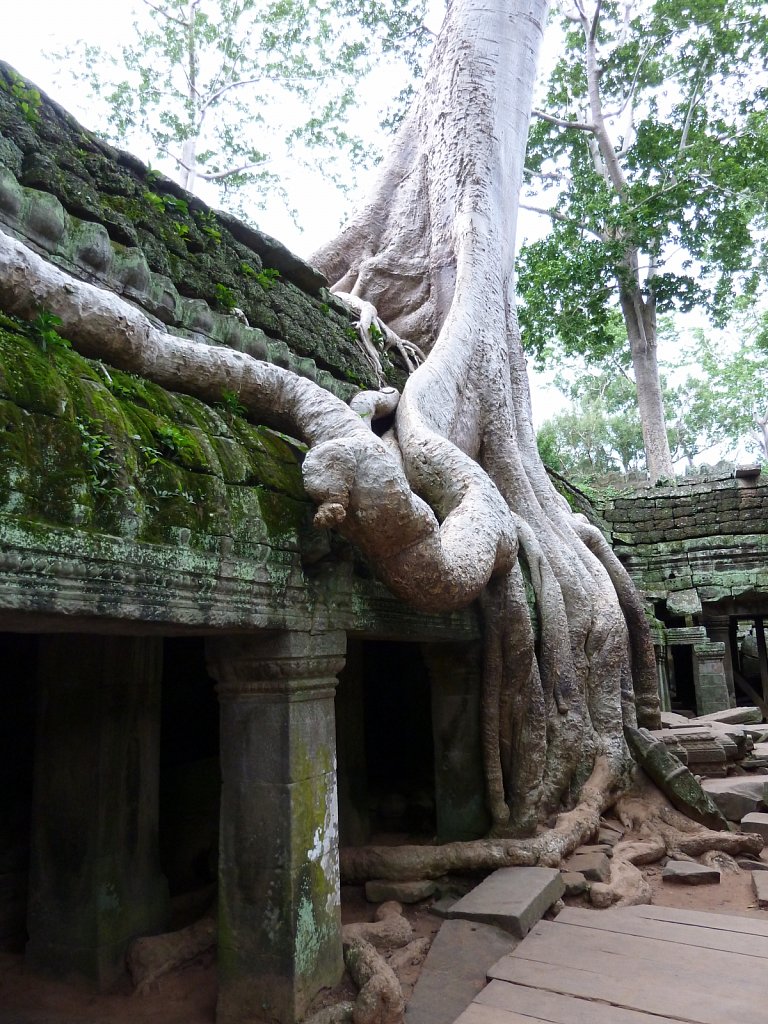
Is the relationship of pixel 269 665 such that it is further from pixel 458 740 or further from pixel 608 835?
pixel 608 835

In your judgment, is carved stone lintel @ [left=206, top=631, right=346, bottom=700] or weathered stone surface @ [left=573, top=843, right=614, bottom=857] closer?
carved stone lintel @ [left=206, top=631, right=346, bottom=700]

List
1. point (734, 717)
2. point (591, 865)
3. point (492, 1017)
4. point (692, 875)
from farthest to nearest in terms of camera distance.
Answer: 1. point (734, 717)
2. point (692, 875)
3. point (591, 865)
4. point (492, 1017)

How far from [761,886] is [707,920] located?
0.77 m

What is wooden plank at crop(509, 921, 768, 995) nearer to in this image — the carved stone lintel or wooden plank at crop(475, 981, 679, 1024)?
wooden plank at crop(475, 981, 679, 1024)

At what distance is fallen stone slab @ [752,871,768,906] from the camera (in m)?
3.25

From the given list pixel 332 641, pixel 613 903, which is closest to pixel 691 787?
pixel 613 903

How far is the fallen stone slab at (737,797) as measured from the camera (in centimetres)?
448

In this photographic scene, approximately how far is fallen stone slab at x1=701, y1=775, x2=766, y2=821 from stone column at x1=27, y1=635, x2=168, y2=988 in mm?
3359

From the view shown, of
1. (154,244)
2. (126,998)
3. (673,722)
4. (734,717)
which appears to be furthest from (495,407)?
(734,717)

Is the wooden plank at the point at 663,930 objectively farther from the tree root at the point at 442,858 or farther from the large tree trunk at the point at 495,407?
the large tree trunk at the point at 495,407

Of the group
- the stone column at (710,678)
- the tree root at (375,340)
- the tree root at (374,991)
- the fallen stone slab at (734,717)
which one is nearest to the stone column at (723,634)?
the stone column at (710,678)

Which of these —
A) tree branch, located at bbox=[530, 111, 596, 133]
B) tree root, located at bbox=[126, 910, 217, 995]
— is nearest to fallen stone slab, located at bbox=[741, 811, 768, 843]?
tree root, located at bbox=[126, 910, 217, 995]

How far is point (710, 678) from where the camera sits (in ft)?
28.6

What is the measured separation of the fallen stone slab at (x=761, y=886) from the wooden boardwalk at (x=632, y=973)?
479 millimetres
